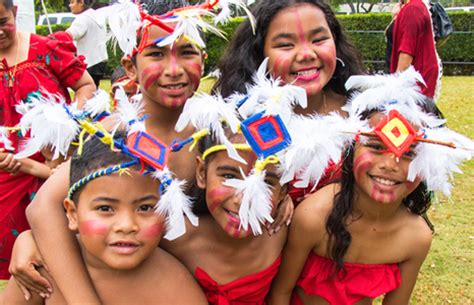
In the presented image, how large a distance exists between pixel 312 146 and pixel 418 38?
13.0ft

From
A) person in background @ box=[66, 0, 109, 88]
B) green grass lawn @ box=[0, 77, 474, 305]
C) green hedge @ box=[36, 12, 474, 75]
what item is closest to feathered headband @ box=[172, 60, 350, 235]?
green grass lawn @ box=[0, 77, 474, 305]

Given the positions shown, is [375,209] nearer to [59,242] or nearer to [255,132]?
[255,132]

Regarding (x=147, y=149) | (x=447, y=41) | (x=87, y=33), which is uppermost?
(x=147, y=149)

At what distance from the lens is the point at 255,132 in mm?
2002

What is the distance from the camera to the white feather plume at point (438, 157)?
215 cm

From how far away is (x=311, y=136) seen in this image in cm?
208

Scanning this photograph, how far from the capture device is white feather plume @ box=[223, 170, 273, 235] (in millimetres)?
1967

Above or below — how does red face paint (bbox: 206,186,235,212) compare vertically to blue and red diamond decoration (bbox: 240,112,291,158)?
below

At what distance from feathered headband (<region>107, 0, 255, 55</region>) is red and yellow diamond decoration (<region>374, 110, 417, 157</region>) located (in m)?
0.78

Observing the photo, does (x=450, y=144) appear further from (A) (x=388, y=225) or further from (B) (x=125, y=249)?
(B) (x=125, y=249)

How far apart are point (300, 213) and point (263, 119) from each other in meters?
0.63

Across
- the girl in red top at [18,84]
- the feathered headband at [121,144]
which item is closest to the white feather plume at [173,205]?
the feathered headband at [121,144]

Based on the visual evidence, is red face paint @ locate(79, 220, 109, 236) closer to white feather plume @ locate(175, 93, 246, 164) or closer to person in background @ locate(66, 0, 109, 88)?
white feather plume @ locate(175, 93, 246, 164)

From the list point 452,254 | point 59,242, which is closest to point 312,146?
point 59,242
